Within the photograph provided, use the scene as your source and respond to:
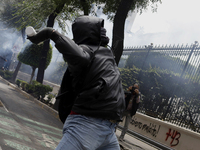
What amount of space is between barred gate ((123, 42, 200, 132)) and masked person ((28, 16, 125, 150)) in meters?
7.55

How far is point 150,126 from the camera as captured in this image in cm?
1070

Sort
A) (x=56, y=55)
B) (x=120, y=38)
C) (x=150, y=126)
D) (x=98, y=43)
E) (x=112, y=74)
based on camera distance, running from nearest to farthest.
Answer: (x=112, y=74) < (x=98, y=43) < (x=120, y=38) < (x=150, y=126) < (x=56, y=55)

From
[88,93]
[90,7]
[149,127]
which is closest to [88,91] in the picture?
[88,93]

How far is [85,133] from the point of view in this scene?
1.75 meters

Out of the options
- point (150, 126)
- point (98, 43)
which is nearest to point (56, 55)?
point (150, 126)

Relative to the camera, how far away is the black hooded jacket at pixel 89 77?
1746 mm

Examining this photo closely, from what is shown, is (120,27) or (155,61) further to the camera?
(155,61)

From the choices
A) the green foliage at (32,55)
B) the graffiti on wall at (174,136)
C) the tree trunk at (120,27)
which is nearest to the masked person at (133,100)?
the tree trunk at (120,27)

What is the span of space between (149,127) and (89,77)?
9.39m

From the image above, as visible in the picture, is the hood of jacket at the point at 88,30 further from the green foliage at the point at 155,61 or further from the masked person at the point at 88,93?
the green foliage at the point at 155,61

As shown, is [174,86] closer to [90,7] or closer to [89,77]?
[90,7]

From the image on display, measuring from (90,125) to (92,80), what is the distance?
1.02 feet

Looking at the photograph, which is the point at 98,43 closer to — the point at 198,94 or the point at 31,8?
the point at 198,94

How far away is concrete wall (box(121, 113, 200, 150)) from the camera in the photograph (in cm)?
849
